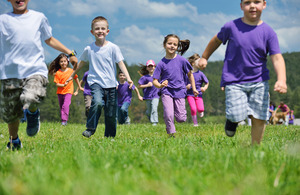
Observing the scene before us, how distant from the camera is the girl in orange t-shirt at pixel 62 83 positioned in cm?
1221

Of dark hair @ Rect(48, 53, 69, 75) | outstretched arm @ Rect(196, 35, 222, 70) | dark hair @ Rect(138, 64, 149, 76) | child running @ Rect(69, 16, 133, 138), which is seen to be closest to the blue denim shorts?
outstretched arm @ Rect(196, 35, 222, 70)

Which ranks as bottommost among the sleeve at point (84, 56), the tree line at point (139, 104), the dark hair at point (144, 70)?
the tree line at point (139, 104)

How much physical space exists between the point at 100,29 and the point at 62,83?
21.4ft

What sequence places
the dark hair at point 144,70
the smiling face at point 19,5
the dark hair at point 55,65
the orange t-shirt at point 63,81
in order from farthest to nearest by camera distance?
1. the dark hair at point 144,70
2. the dark hair at point 55,65
3. the orange t-shirt at point 63,81
4. the smiling face at point 19,5

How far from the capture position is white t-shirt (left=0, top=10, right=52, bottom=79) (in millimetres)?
4508

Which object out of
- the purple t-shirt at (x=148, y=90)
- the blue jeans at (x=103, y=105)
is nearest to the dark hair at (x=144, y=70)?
the purple t-shirt at (x=148, y=90)

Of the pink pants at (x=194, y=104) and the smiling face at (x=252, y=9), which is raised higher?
the smiling face at (x=252, y=9)

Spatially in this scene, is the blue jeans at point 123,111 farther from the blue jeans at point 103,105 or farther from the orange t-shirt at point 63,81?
the blue jeans at point 103,105

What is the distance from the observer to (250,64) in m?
4.29

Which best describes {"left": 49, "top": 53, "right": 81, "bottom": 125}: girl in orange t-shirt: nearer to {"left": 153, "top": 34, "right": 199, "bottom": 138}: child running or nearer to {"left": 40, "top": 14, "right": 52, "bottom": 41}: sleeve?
{"left": 153, "top": 34, "right": 199, "bottom": 138}: child running

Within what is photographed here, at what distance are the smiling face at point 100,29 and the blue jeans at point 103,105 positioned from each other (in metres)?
Answer: 0.94

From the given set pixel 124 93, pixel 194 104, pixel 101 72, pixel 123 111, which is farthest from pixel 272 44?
pixel 123 111

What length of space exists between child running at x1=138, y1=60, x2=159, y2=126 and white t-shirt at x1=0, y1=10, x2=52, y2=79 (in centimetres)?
959

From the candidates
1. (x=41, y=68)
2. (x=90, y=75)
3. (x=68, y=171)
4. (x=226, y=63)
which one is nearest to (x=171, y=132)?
(x=90, y=75)
